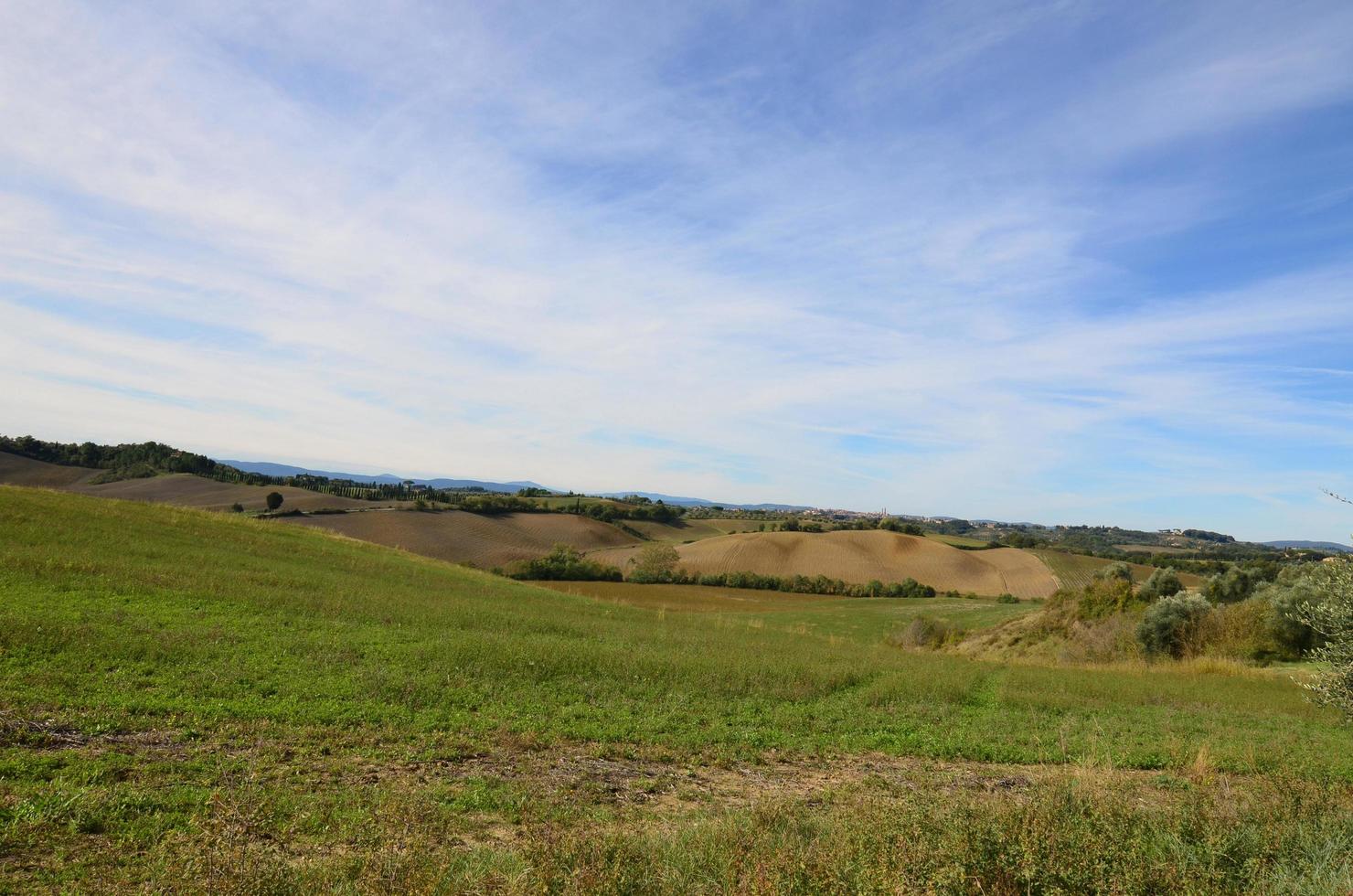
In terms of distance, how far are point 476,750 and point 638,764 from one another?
7.53 feet

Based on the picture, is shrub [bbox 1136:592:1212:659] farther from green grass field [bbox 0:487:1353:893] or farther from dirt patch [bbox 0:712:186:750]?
dirt patch [bbox 0:712:186:750]

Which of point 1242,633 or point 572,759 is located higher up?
point 1242,633

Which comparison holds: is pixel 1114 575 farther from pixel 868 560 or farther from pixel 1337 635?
pixel 868 560

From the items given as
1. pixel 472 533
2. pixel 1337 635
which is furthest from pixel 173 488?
pixel 1337 635

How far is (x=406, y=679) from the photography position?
13.2 meters

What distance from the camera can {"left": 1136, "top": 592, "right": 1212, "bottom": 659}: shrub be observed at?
94.1 ft

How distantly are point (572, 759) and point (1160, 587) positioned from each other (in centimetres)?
3627

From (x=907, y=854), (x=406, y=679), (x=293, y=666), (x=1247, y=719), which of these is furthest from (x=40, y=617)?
(x=1247, y=719)

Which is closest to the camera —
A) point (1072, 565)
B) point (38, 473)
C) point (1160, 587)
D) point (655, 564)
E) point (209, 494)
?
point (1160, 587)

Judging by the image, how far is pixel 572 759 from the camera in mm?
10234

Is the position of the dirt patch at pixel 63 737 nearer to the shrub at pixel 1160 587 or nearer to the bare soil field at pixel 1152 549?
the shrub at pixel 1160 587

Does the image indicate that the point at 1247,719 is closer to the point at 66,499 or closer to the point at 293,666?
the point at 293,666

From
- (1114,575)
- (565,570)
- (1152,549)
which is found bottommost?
(565,570)

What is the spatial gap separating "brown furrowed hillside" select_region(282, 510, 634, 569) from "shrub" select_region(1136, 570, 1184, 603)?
174ft
